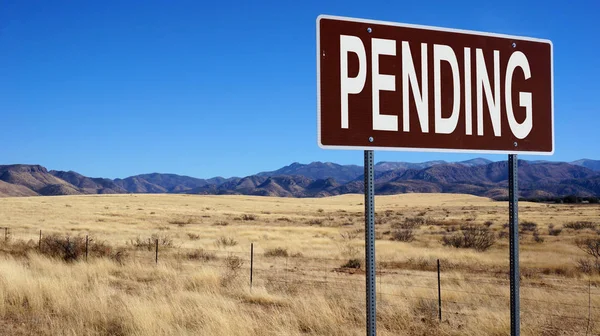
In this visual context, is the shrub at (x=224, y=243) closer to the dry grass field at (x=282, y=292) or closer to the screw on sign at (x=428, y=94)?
the dry grass field at (x=282, y=292)

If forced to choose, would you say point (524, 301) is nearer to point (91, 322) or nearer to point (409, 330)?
point (409, 330)

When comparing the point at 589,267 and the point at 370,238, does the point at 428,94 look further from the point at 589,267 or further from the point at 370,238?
the point at 589,267

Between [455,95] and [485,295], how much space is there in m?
11.2

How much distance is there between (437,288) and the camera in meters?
15.5

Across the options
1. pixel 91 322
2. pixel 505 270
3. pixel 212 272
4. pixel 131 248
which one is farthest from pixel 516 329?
pixel 131 248

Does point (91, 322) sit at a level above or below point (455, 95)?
below

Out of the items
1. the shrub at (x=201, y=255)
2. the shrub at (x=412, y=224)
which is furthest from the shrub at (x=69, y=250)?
the shrub at (x=412, y=224)

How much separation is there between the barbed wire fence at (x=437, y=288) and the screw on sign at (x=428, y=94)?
7091 mm

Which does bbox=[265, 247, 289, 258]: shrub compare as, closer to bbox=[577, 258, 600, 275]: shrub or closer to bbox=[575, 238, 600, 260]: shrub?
bbox=[577, 258, 600, 275]: shrub

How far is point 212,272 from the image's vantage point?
52.3ft

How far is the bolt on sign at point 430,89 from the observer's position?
3.83m

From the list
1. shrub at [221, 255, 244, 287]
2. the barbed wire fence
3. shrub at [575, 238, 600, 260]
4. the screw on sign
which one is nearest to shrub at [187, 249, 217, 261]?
the barbed wire fence

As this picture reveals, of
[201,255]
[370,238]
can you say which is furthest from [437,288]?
Answer: [370,238]

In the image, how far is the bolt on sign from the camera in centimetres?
383
